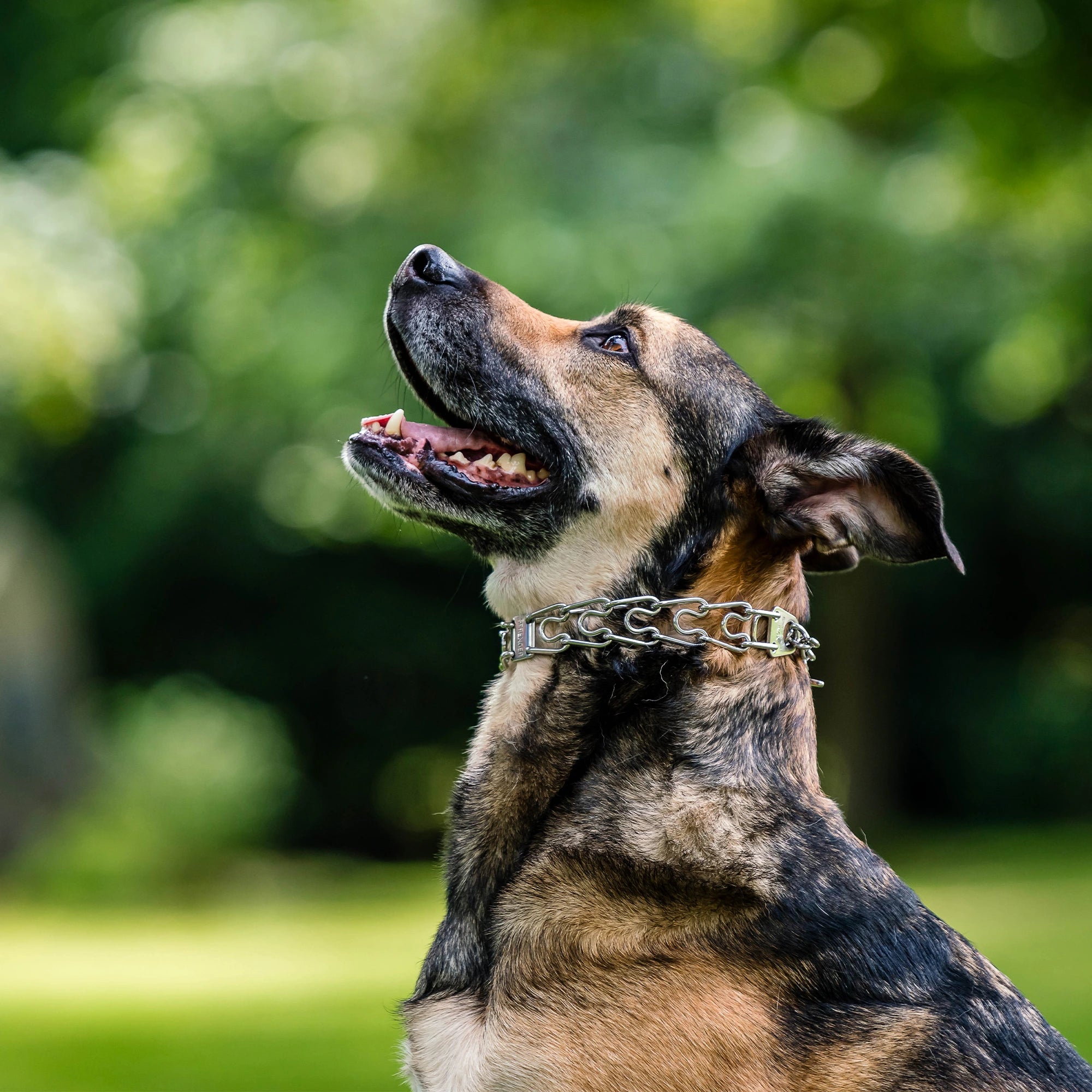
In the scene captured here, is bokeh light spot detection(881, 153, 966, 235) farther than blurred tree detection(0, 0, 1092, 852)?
Yes

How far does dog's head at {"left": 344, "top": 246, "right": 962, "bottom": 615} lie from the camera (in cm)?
341

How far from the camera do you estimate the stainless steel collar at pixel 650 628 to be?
3.23m

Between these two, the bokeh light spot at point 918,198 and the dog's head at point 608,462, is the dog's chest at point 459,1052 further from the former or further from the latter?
the bokeh light spot at point 918,198

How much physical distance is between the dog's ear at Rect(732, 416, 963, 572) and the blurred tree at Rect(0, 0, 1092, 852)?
14.3ft

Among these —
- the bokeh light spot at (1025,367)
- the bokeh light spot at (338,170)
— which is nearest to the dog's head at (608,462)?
the bokeh light spot at (1025,367)

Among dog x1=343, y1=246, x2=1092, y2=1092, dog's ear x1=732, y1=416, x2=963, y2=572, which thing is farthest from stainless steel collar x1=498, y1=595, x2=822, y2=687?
dog's ear x1=732, y1=416, x2=963, y2=572

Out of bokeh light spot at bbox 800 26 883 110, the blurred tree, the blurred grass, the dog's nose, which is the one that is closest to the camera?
the dog's nose

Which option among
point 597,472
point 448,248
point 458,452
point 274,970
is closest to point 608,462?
point 597,472

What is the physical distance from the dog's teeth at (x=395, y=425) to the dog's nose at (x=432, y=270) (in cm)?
40

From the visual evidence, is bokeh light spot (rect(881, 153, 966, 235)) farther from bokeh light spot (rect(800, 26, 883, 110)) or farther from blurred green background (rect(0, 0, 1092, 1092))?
bokeh light spot (rect(800, 26, 883, 110))

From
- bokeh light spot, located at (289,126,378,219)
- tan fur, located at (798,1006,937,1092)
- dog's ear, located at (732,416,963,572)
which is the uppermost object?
bokeh light spot, located at (289,126,378,219)

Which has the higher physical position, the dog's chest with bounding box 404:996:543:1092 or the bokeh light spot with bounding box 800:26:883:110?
the bokeh light spot with bounding box 800:26:883:110

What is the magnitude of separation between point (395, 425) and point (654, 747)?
3.87 ft

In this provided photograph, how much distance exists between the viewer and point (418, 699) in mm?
16094
